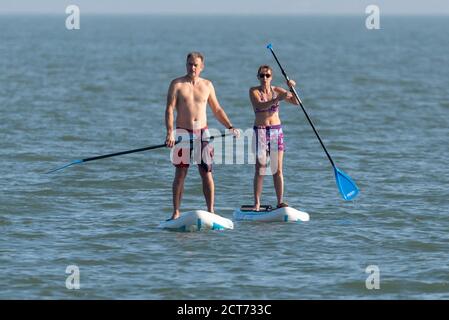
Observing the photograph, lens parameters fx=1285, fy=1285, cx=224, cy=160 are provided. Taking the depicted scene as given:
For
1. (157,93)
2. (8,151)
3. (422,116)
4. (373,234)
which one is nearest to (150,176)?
(8,151)

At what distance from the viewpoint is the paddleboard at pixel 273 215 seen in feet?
56.1

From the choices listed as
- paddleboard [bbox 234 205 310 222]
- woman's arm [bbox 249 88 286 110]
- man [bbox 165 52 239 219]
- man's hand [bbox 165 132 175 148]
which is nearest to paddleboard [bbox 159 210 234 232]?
man [bbox 165 52 239 219]

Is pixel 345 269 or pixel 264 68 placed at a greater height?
pixel 264 68

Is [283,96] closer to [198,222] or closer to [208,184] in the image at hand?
[208,184]

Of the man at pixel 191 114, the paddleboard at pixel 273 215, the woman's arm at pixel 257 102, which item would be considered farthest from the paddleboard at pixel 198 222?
the woman's arm at pixel 257 102

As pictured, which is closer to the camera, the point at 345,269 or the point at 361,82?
the point at 345,269

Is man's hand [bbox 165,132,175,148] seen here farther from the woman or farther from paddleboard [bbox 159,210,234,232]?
the woman

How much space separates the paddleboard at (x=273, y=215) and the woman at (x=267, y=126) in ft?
0.46

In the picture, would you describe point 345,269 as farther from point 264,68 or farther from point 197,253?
point 264,68

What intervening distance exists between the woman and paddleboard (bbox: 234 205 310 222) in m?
0.14

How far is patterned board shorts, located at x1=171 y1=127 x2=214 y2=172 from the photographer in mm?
16219

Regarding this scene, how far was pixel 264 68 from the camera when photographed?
1686cm

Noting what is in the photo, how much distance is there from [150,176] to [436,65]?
42149mm

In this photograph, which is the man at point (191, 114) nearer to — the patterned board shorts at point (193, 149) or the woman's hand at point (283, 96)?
the patterned board shorts at point (193, 149)
